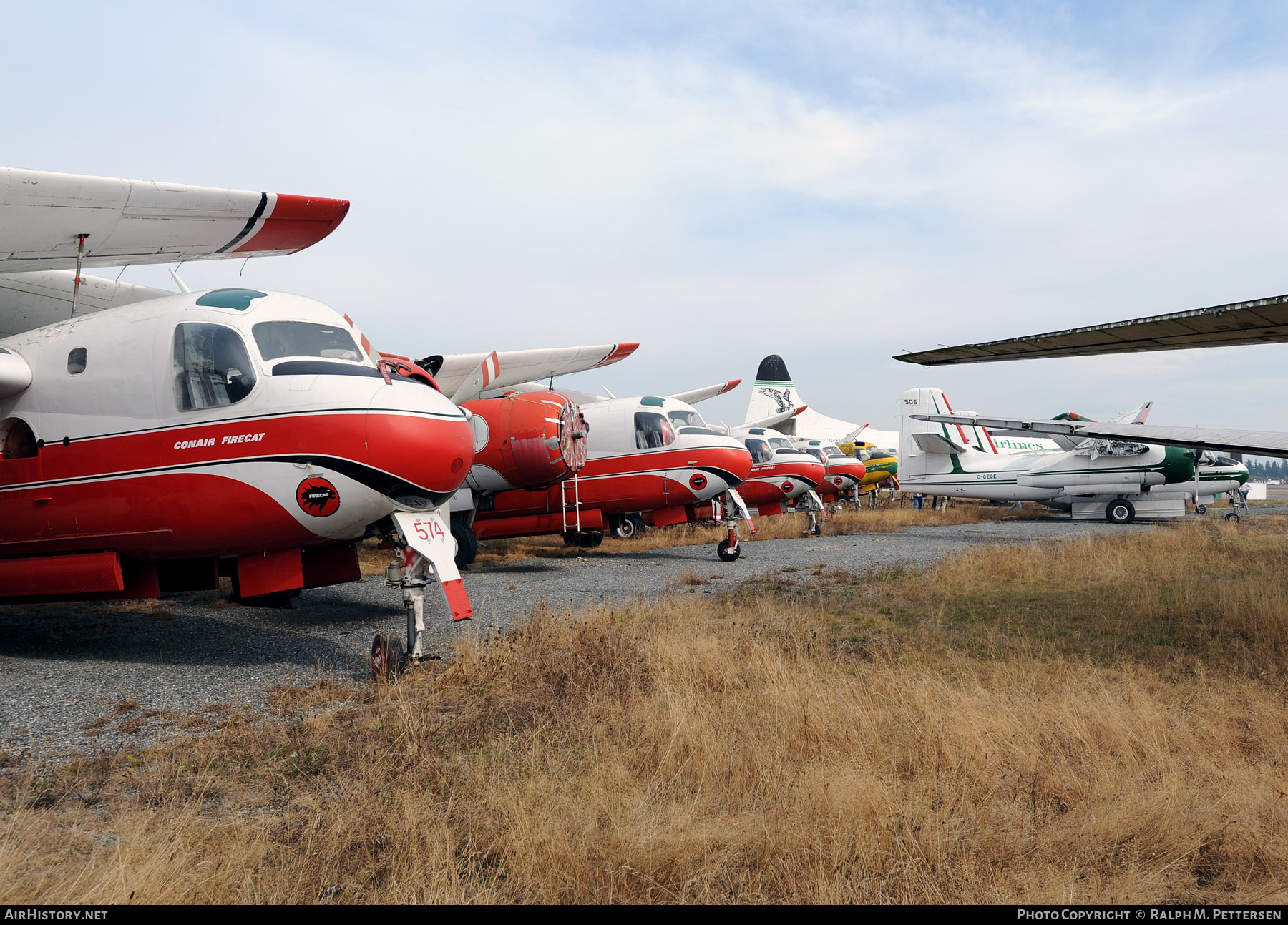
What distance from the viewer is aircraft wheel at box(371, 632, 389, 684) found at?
5805 mm

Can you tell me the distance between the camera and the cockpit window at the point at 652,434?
603 inches

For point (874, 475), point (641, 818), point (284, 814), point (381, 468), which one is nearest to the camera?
point (641, 818)

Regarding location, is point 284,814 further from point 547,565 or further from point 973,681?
point 547,565

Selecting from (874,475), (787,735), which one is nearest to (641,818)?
(787,735)

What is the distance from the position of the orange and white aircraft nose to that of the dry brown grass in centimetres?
136

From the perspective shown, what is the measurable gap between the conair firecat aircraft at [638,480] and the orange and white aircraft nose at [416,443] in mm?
8327

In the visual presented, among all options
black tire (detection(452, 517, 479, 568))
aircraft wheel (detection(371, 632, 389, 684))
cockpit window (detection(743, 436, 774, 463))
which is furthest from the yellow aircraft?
aircraft wheel (detection(371, 632, 389, 684))

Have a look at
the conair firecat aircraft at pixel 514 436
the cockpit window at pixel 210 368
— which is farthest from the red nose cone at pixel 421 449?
the conair firecat aircraft at pixel 514 436

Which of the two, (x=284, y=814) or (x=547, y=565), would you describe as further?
(x=547, y=565)

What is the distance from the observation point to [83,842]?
3.07 meters

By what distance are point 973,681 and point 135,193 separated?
8.39 m

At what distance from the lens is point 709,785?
355cm

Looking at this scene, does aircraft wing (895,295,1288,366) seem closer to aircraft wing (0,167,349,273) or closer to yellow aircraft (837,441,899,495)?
aircraft wing (0,167,349,273)

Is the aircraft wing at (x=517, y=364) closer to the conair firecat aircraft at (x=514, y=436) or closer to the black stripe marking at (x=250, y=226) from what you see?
the conair firecat aircraft at (x=514, y=436)
